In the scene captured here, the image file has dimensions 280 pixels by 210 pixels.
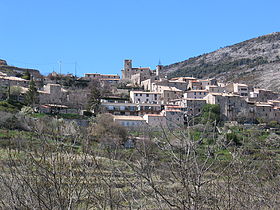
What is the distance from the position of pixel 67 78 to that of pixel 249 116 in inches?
1163

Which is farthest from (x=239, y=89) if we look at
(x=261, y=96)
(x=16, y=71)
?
(x=16, y=71)

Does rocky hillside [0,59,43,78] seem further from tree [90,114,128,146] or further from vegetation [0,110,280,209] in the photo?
vegetation [0,110,280,209]

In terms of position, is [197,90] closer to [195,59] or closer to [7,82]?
[7,82]

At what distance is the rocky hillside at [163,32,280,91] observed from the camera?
101m

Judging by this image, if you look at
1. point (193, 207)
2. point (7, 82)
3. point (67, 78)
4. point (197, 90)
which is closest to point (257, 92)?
point (197, 90)

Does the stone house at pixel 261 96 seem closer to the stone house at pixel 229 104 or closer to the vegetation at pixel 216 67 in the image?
the stone house at pixel 229 104

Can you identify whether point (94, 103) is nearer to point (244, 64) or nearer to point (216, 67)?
point (244, 64)

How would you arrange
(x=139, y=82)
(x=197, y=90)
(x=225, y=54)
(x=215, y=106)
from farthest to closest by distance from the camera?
(x=225, y=54) < (x=139, y=82) < (x=197, y=90) < (x=215, y=106)

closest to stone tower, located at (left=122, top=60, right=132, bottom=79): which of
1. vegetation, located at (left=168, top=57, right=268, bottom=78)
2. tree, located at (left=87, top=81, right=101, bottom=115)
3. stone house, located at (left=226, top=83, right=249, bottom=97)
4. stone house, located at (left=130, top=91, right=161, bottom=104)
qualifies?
stone house, located at (left=226, top=83, right=249, bottom=97)

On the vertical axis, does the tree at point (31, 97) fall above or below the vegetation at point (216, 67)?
below

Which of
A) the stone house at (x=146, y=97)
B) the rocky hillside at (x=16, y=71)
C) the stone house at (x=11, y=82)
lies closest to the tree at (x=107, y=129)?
the stone house at (x=146, y=97)

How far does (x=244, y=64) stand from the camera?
12538cm

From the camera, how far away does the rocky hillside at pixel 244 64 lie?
10064 centimetres

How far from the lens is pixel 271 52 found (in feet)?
423
